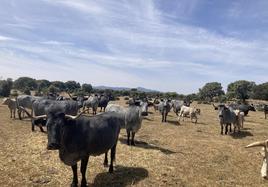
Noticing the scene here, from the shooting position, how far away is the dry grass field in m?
10.9

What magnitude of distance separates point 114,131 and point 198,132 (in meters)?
12.5

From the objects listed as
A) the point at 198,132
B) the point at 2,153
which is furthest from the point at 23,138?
the point at 198,132

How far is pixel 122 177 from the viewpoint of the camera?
11.2 m

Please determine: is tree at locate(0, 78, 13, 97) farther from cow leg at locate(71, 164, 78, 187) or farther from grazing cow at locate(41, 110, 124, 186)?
cow leg at locate(71, 164, 78, 187)

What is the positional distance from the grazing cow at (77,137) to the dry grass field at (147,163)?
1.07 metres

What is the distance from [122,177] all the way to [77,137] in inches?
95.9

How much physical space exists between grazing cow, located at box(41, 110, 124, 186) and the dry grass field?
1.07 m

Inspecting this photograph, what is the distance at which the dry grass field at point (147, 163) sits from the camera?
10914 mm

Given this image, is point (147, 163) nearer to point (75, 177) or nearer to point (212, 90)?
point (75, 177)

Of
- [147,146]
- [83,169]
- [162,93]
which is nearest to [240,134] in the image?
[147,146]

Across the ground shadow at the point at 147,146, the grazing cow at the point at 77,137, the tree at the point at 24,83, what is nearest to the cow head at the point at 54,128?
the grazing cow at the point at 77,137

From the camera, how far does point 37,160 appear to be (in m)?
12.6

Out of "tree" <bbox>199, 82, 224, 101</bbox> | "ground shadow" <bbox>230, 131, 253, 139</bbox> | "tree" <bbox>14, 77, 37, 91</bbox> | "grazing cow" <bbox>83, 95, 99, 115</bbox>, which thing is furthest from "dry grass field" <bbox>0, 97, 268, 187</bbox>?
"tree" <bbox>199, 82, 224, 101</bbox>

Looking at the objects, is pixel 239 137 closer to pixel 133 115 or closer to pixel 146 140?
pixel 146 140
